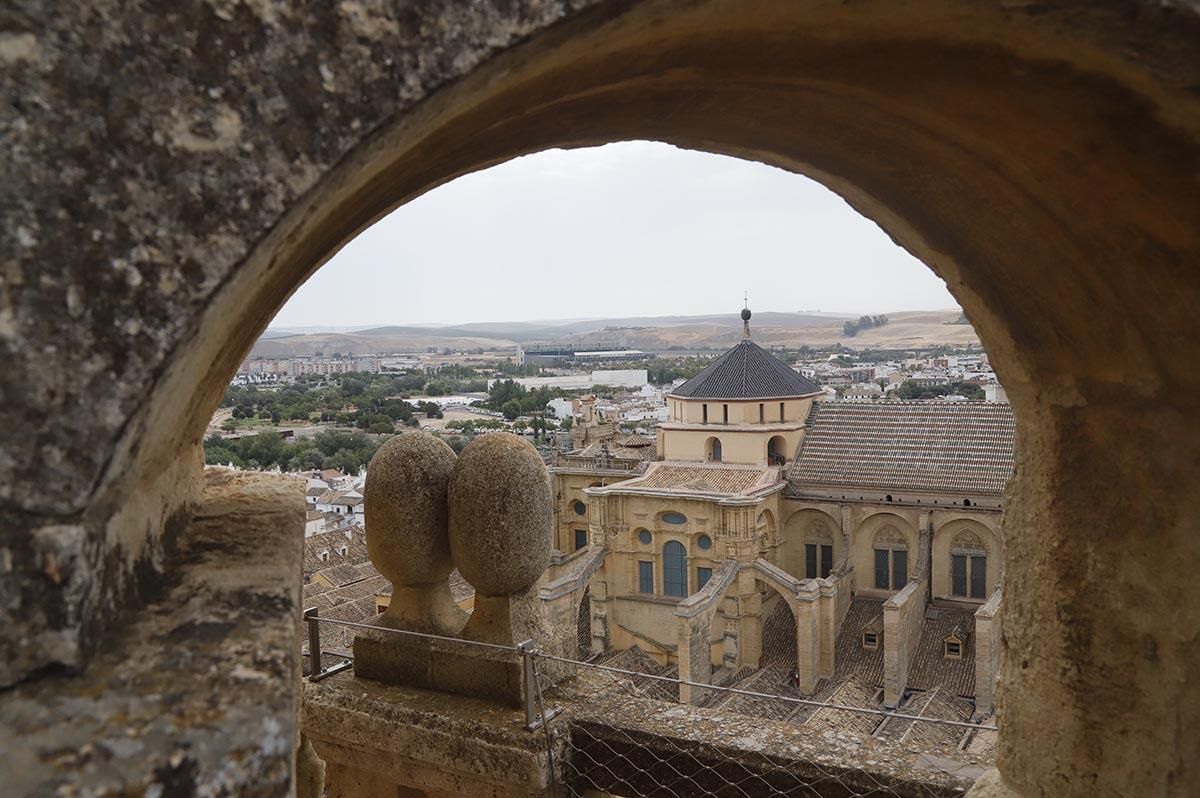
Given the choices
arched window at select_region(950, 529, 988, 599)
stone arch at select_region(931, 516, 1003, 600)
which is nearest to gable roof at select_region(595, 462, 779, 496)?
stone arch at select_region(931, 516, 1003, 600)

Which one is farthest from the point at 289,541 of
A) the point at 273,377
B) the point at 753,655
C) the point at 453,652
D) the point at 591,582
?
the point at 273,377

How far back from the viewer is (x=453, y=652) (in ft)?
10.5

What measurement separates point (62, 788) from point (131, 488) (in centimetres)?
32

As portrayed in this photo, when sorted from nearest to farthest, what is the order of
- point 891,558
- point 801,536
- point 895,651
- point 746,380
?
point 895,651 → point 891,558 → point 801,536 → point 746,380

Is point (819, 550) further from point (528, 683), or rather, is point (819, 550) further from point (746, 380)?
point (528, 683)

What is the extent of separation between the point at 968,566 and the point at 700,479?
7766 mm

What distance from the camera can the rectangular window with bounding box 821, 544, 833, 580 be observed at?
2658 centimetres

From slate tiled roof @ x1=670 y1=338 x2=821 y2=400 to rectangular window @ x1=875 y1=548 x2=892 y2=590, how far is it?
5.58 m

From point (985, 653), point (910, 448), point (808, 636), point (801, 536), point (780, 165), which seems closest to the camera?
point (780, 165)

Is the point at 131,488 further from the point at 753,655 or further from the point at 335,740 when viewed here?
the point at 753,655

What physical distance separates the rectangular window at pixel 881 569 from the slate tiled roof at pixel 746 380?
5.58 m

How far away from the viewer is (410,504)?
3.08 metres

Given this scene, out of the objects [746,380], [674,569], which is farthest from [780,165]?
[746,380]

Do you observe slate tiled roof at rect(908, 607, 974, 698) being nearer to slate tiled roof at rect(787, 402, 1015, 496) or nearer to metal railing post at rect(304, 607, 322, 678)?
slate tiled roof at rect(787, 402, 1015, 496)
